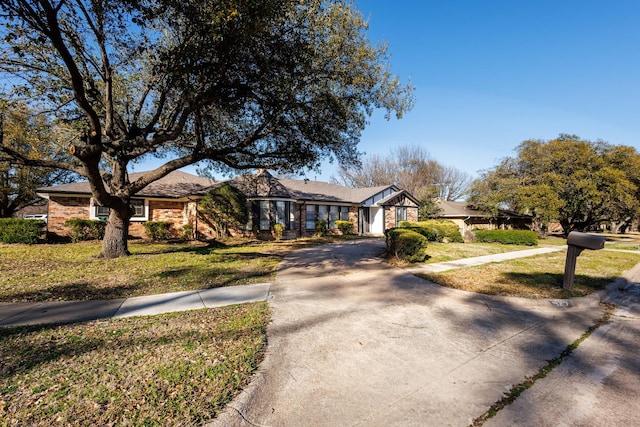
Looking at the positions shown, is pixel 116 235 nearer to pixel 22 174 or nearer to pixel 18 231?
pixel 18 231

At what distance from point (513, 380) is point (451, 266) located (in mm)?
6773

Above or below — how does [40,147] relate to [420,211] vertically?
above

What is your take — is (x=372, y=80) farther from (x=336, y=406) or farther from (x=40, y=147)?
(x=40, y=147)

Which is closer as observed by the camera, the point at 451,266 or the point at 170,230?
the point at 451,266

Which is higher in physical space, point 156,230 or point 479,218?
point 479,218

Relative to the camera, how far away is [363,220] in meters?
25.5

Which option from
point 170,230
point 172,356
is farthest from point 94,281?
point 170,230

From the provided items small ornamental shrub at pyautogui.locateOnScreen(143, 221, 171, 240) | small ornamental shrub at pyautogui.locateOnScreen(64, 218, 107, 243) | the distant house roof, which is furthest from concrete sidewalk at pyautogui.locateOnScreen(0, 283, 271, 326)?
the distant house roof

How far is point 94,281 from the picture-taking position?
22.6 ft

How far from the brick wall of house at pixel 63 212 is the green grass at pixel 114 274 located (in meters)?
4.57

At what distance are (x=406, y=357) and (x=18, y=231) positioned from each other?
17755mm

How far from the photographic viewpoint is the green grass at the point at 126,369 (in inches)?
94.2

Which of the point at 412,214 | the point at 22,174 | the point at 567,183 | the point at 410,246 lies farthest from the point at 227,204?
the point at 567,183

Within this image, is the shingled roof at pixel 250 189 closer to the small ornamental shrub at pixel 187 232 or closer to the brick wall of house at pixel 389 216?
the brick wall of house at pixel 389 216
